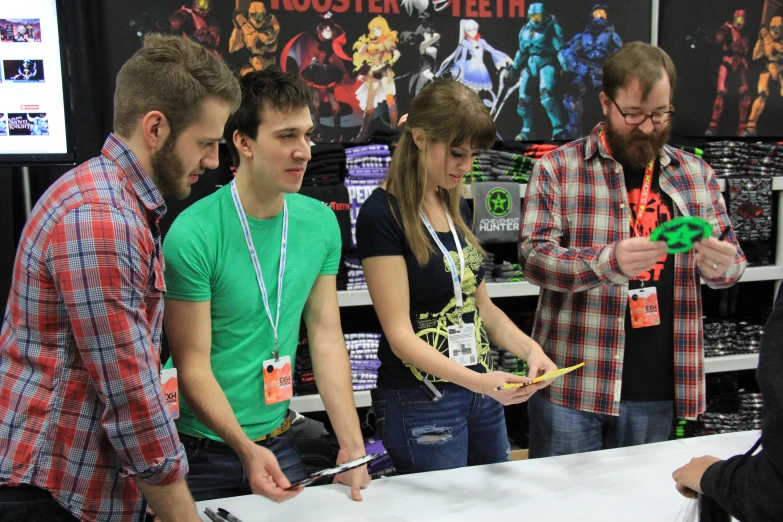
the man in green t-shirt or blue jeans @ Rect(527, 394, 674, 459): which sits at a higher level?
the man in green t-shirt

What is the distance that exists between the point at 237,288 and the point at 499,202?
6.62ft

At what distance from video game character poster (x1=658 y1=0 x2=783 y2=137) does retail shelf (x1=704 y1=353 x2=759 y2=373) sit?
1.30m

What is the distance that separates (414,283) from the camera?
6.47 feet

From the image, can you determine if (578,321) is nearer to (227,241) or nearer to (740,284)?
(227,241)

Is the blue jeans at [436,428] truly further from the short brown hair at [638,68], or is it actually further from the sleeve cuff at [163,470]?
the short brown hair at [638,68]

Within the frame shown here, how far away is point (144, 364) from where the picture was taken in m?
1.22

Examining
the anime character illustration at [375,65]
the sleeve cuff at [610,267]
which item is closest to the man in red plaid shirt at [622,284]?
the sleeve cuff at [610,267]

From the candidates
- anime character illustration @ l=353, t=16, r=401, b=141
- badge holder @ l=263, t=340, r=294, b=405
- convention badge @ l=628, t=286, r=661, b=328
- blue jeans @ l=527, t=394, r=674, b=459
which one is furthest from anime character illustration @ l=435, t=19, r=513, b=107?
badge holder @ l=263, t=340, r=294, b=405

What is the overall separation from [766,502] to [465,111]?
4.10 feet

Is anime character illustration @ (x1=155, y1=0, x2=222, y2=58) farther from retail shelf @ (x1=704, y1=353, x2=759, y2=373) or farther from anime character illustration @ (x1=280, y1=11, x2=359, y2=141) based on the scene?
retail shelf @ (x1=704, y1=353, x2=759, y2=373)

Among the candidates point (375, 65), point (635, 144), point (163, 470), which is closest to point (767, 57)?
point (375, 65)

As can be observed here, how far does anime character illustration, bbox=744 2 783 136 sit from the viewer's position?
13.4 feet

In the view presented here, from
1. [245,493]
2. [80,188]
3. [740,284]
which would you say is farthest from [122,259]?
[740,284]

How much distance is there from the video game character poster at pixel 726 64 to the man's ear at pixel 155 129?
11.3 feet
